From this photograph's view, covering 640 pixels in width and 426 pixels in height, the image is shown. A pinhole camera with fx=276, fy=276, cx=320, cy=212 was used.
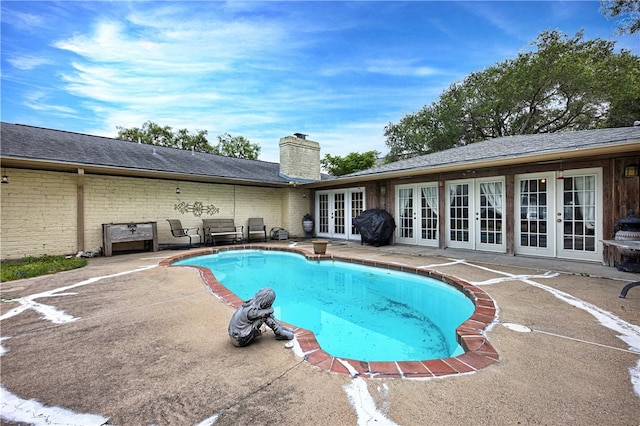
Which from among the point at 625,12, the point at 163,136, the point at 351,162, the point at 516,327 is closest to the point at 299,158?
the point at 625,12

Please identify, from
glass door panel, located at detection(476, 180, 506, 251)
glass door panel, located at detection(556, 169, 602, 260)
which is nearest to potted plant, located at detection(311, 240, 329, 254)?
glass door panel, located at detection(476, 180, 506, 251)

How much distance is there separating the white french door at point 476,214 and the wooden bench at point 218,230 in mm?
6686

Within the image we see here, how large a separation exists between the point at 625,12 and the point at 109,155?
471 inches

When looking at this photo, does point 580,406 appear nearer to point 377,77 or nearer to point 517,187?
point 517,187

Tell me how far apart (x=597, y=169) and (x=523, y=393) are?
6022 mm

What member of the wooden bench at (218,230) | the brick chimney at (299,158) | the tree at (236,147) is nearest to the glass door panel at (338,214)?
the brick chimney at (299,158)

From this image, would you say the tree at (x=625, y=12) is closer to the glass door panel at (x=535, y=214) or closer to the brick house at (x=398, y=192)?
the brick house at (x=398, y=192)

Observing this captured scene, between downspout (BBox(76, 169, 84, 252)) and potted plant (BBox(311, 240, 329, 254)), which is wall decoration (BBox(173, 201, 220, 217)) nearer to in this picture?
downspout (BBox(76, 169, 84, 252))

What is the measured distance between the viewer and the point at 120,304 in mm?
3223

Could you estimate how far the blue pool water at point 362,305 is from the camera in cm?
270

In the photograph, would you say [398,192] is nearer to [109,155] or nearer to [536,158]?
[536,158]

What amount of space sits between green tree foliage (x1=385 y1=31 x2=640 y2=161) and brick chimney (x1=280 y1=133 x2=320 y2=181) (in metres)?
9.66

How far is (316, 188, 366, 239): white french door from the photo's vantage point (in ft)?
32.4

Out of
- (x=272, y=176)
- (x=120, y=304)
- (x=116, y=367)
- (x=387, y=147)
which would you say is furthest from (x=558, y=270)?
(x=387, y=147)
